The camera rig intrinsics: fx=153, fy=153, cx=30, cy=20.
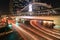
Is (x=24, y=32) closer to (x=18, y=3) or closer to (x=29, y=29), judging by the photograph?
(x=29, y=29)

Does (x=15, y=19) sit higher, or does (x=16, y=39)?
(x=15, y=19)

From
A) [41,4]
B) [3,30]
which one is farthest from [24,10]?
[3,30]

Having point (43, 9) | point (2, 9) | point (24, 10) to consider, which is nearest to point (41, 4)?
point (43, 9)

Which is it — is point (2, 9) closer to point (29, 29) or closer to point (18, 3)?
point (18, 3)

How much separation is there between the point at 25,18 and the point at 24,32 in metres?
0.22

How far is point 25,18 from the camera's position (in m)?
2.39

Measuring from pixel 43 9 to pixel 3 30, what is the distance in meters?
0.69

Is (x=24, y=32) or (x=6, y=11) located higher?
(x=6, y=11)

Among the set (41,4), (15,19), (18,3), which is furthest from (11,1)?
(41,4)

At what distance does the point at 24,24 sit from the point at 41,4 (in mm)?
410

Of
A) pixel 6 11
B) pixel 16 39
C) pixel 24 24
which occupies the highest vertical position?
pixel 6 11

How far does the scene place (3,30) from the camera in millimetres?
2299

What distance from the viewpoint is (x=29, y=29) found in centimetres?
236

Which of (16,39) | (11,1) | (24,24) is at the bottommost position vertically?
(16,39)
